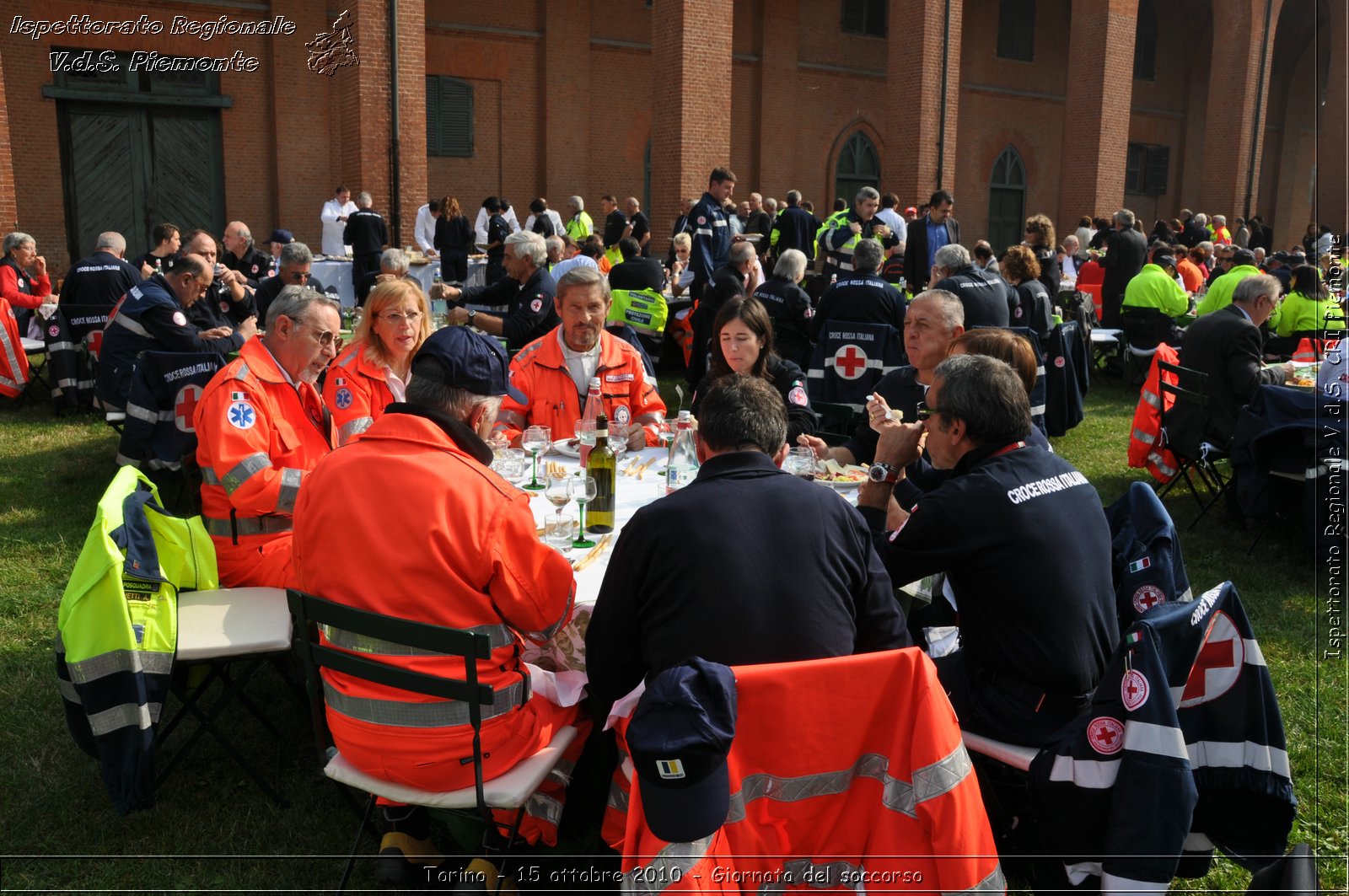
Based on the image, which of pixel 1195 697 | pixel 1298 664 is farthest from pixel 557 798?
pixel 1298 664

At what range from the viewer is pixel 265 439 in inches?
154

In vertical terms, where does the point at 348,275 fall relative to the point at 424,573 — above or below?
A: above

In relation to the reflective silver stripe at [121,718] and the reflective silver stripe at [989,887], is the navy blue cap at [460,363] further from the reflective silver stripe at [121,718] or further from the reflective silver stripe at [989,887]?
the reflective silver stripe at [989,887]

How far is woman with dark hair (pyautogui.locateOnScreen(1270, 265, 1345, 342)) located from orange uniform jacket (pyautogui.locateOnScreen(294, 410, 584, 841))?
28.8 ft

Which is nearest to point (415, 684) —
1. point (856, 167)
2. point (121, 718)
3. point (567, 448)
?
point (121, 718)

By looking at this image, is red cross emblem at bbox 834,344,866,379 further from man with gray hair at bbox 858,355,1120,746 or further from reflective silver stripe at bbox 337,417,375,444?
man with gray hair at bbox 858,355,1120,746

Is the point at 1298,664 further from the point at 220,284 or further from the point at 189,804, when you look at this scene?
the point at 220,284

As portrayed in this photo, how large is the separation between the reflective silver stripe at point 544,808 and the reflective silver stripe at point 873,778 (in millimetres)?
1125

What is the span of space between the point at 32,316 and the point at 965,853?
11.1 metres

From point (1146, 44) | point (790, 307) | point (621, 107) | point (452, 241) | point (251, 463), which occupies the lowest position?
point (251, 463)

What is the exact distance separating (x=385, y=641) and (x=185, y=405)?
165 inches

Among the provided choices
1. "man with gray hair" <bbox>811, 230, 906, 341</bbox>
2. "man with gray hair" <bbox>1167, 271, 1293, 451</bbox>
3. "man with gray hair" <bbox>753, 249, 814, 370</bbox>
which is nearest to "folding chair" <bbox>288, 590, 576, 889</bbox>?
"man with gray hair" <bbox>811, 230, 906, 341</bbox>

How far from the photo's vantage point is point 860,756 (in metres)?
2.19

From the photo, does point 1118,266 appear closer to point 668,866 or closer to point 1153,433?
point 1153,433
